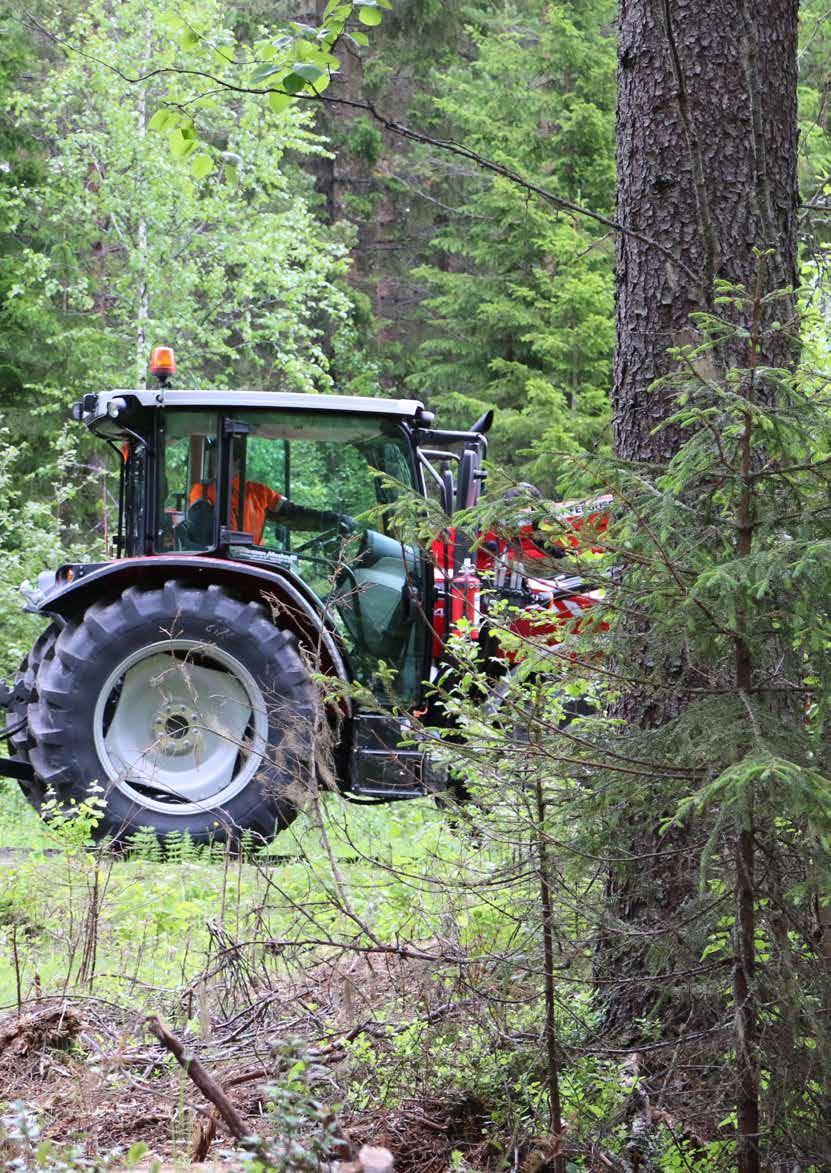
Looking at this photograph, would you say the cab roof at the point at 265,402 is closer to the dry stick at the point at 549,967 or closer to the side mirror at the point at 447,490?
the side mirror at the point at 447,490

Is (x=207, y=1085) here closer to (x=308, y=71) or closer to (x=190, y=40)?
(x=308, y=71)

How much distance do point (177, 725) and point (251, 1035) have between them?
174 inches

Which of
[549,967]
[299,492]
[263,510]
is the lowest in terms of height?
[549,967]

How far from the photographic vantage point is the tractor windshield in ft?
25.2

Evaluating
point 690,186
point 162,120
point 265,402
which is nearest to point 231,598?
point 265,402

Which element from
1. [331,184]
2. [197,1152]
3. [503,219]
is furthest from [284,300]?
[197,1152]

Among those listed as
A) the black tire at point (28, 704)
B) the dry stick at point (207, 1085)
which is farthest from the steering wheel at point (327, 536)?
the dry stick at point (207, 1085)

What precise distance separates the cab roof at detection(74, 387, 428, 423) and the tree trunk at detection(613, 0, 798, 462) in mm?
3694

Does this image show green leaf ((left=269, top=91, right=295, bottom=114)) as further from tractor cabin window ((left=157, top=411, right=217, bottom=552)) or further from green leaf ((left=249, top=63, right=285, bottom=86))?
tractor cabin window ((left=157, top=411, right=217, bottom=552))

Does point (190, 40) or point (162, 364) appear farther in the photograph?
point (162, 364)

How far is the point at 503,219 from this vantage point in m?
19.6

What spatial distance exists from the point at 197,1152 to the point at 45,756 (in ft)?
16.5

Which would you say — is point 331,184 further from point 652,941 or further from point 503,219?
point 652,941

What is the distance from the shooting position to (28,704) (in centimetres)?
794
